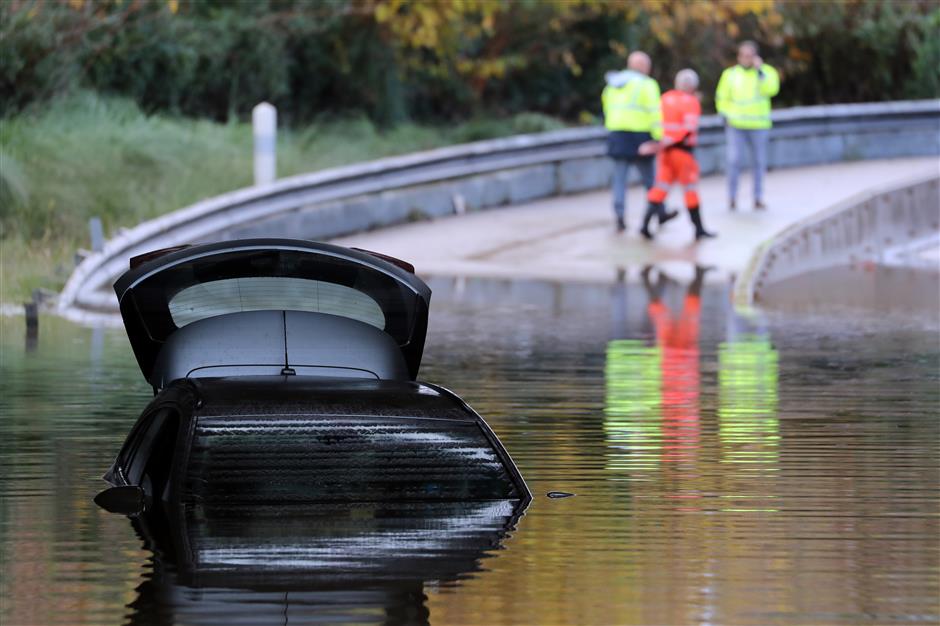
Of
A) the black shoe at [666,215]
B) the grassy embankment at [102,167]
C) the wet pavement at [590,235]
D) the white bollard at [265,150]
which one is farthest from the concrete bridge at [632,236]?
the grassy embankment at [102,167]

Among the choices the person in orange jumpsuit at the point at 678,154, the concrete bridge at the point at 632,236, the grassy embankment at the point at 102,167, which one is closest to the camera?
the grassy embankment at the point at 102,167

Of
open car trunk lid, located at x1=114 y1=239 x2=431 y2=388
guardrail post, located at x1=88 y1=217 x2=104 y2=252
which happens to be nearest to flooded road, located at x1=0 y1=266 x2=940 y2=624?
open car trunk lid, located at x1=114 y1=239 x2=431 y2=388

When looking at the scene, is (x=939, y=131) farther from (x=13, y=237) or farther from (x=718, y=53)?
(x=13, y=237)

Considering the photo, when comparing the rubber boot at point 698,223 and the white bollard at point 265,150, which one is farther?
the rubber boot at point 698,223

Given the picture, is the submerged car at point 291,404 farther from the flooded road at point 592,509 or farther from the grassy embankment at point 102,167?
the grassy embankment at point 102,167

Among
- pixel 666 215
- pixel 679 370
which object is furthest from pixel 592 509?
pixel 666 215

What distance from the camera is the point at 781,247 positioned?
2414cm

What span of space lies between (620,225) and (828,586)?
19.1 metres

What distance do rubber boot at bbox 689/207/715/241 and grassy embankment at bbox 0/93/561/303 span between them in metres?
4.83

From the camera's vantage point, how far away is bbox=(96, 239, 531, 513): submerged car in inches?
320

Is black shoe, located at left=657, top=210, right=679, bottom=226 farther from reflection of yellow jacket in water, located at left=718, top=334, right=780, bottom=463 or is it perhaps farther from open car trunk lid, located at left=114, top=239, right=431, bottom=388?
open car trunk lid, located at left=114, top=239, right=431, bottom=388

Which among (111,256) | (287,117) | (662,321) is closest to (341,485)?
(662,321)

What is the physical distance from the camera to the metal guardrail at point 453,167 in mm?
21641

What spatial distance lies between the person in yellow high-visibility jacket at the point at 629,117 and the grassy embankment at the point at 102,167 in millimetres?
3797
